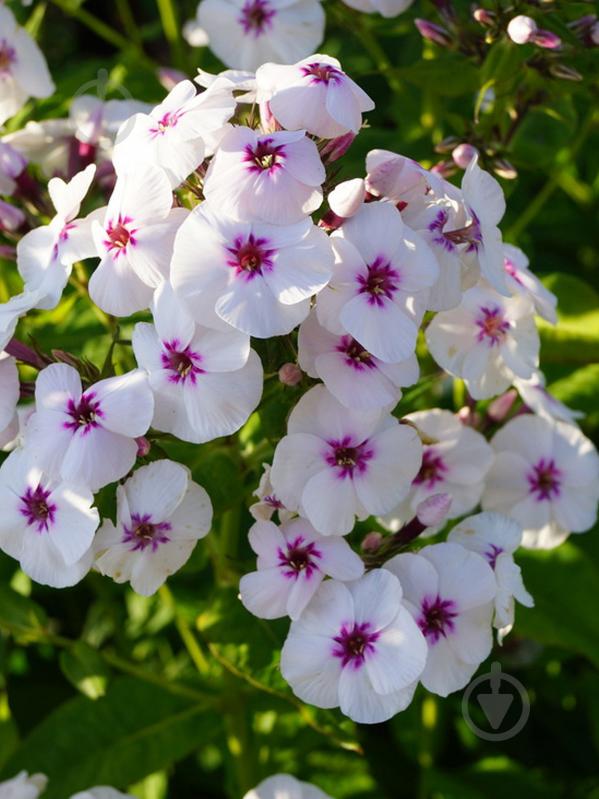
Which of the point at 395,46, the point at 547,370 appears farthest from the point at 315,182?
the point at 395,46

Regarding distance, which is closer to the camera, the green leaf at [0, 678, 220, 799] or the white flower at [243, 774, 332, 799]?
the white flower at [243, 774, 332, 799]

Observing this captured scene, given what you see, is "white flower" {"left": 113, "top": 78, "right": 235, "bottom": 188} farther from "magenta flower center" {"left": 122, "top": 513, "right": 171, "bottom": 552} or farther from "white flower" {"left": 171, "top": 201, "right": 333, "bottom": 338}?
"magenta flower center" {"left": 122, "top": 513, "right": 171, "bottom": 552}

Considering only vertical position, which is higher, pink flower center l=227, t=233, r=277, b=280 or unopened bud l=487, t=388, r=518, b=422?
pink flower center l=227, t=233, r=277, b=280

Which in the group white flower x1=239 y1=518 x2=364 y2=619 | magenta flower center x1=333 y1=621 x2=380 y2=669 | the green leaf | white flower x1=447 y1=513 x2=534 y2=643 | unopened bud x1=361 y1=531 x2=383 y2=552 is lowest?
the green leaf

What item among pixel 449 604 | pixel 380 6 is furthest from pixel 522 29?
pixel 449 604

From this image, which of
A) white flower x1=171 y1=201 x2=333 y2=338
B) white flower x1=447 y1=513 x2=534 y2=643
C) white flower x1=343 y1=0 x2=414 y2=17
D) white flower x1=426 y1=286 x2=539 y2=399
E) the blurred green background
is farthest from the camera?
white flower x1=343 y1=0 x2=414 y2=17

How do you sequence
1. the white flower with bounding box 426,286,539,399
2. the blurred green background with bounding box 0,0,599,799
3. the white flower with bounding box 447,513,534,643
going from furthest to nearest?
the blurred green background with bounding box 0,0,599,799, the white flower with bounding box 426,286,539,399, the white flower with bounding box 447,513,534,643

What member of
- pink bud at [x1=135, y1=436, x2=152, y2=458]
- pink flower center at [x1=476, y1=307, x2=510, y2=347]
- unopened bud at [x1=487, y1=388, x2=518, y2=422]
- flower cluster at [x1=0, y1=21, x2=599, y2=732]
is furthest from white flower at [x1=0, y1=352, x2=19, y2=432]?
unopened bud at [x1=487, y1=388, x2=518, y2=422]
